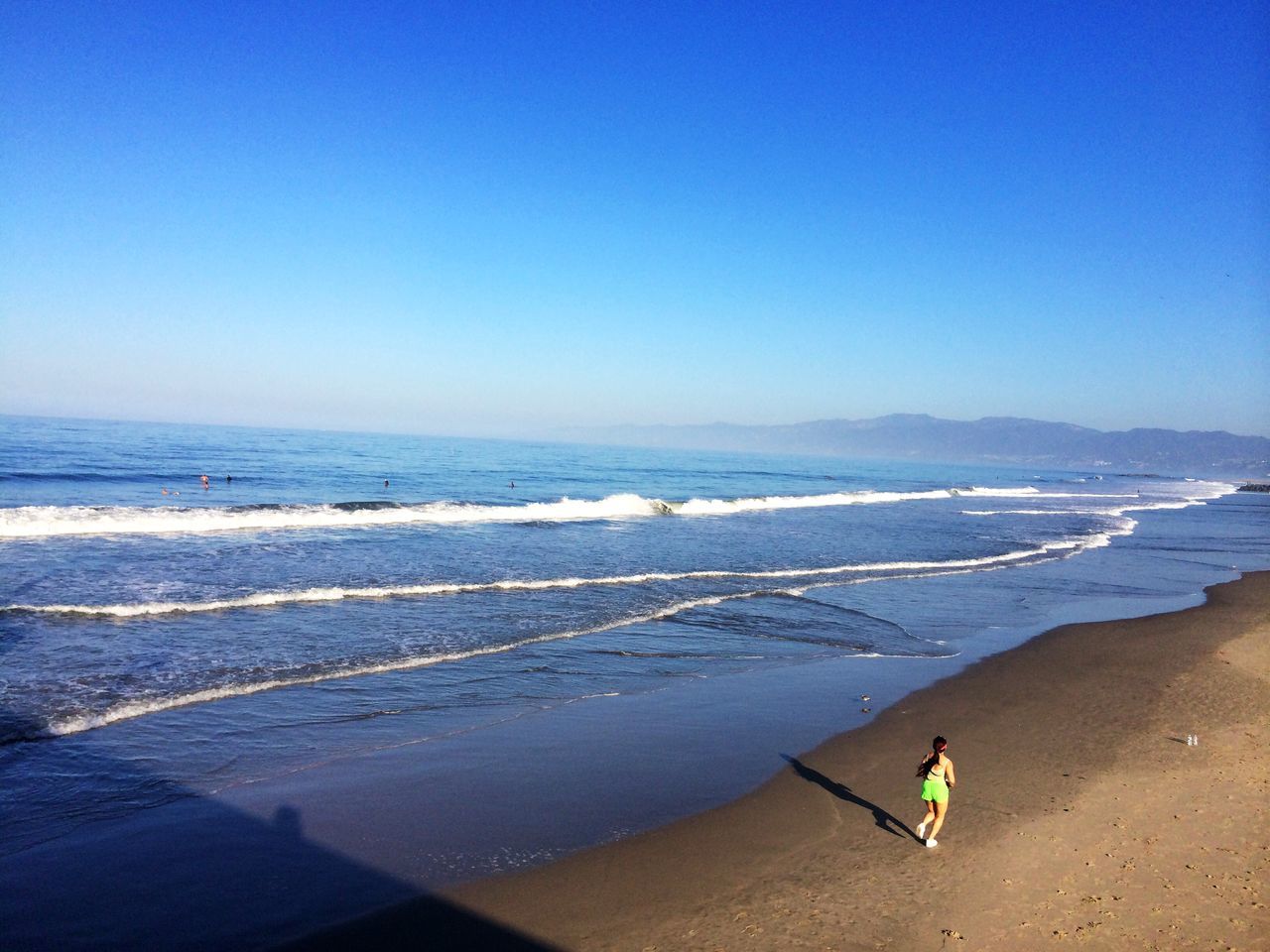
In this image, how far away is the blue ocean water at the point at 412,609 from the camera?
28.2ft

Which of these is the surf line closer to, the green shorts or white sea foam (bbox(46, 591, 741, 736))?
white sea foam (bbox(46, 591, 741, 736))

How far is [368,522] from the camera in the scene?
28.7 metres

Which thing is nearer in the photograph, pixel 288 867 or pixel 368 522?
pixel 288 867

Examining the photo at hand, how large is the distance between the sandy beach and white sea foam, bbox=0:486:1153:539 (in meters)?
22.9

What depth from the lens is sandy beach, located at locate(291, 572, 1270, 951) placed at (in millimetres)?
5387

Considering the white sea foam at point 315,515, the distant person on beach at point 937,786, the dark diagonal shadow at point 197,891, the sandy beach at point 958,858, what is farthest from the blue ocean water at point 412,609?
the distant person on beach at point 937,786

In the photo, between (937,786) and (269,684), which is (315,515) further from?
(937,786)

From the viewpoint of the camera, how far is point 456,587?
1706 centimetres

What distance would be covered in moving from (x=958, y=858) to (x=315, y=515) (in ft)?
90.3

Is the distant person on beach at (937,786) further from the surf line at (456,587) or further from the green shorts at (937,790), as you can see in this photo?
the surf line at (456,587)

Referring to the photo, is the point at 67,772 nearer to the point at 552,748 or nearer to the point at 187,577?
the point at 552,748

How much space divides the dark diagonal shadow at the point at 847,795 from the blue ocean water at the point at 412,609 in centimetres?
297

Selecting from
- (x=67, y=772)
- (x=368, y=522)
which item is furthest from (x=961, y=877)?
(x=368, y=522)

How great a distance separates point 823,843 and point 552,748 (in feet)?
10.9
